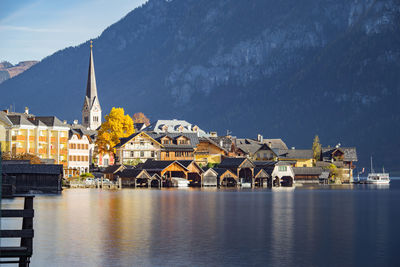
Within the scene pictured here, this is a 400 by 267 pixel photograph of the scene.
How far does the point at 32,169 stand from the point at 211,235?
6412 cm

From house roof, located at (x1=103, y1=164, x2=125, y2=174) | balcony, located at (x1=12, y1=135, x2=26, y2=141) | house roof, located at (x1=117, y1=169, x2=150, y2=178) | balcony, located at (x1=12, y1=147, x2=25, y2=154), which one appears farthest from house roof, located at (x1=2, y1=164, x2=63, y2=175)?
balcony, located at (x1=12, y1=135, x2=26, y2=141)

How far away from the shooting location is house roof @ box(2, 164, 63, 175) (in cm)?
11444

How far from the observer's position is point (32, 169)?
116250 mm

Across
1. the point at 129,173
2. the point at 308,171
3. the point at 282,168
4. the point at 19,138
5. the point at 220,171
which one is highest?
the point at 19,138

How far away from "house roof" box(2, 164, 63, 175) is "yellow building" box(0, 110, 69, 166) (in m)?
32.5

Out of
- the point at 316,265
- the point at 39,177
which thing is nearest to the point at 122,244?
the point at 316,265

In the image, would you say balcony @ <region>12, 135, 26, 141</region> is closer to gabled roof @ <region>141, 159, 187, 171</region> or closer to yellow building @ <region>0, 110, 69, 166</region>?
yellow building @ <region>0, 110, 69, 166</region>

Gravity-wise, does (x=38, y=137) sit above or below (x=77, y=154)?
above

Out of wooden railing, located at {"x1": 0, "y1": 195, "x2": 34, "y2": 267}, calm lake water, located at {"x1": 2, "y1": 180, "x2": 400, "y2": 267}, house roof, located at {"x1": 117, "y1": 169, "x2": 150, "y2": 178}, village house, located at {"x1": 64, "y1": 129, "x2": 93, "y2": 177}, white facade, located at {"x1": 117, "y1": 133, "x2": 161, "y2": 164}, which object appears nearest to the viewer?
wooden railing, located at {"x1": 0, "y1": 195, "x2": 34, "y2": 267}

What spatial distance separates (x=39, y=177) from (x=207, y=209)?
137 feet

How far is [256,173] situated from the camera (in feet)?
571

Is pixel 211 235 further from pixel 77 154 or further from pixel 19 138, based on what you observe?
pixel 77 154

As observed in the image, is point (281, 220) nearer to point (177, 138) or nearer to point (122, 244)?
point (122, 244)

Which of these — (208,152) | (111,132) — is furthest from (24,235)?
(208,152)
